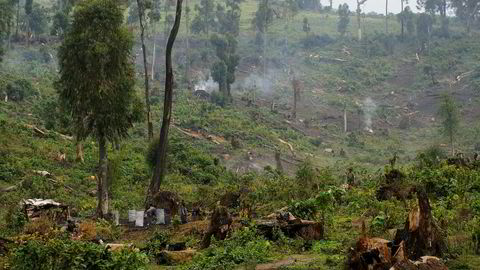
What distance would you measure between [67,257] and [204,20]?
280 ft

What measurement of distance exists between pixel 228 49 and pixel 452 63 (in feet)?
108

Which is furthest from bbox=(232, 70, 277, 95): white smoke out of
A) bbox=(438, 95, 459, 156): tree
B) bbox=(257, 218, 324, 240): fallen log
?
bbox=(257, 218, 324, 240): fallen log

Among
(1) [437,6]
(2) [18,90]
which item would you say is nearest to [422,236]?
(2) [18,90]

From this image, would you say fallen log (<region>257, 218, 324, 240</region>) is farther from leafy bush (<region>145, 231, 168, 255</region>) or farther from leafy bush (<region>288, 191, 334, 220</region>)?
leafy bush (<region>145, 231, 168, 255</region>)

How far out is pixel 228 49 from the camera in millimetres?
71188

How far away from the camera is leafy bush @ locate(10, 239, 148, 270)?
9328 mm

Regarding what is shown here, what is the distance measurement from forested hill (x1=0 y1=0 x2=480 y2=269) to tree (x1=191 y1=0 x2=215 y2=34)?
251 millimetres

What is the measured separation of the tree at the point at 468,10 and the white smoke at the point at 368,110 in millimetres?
34453

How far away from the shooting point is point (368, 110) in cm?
7038

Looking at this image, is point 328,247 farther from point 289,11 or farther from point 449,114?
point 289,11

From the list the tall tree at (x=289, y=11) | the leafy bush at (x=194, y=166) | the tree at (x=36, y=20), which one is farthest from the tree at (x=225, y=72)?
the tall tree at (x=289, y=11)

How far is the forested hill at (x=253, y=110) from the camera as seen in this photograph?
21.8 metres

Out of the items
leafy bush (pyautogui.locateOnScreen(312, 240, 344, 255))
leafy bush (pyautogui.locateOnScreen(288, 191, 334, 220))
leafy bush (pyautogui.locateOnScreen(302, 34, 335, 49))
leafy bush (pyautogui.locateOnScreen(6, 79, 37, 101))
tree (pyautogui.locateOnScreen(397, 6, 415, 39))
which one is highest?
tree (pyautogui.locateOnScreen(397, 6, 415, 39))

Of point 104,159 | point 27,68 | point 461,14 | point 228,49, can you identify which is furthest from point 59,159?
point 461,14
